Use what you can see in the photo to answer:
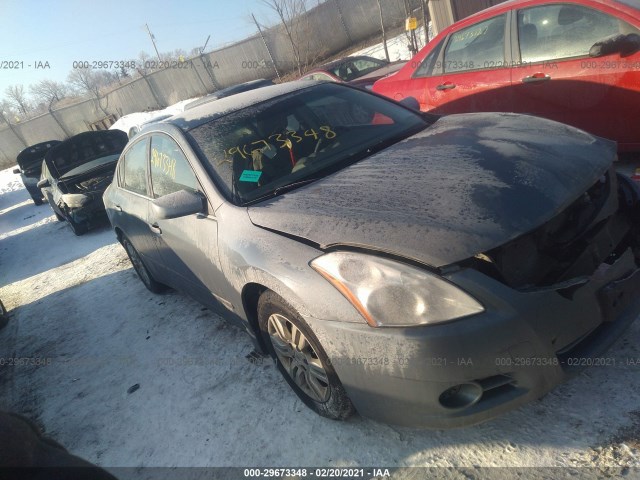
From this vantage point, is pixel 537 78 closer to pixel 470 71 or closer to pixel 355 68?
pixel 470 71

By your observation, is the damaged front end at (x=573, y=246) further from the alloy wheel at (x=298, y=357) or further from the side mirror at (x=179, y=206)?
the side mirror at (x=179, y=206)

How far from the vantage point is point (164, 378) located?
300 centimetres

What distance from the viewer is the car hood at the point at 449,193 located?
1702mm

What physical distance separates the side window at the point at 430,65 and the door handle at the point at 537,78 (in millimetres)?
1049

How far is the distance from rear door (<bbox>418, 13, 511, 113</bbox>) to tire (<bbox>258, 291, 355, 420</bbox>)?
128 inches

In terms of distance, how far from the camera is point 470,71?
4391 mm

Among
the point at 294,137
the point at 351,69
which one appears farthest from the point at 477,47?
the point at 351,69

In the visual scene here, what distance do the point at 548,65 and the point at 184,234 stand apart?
11.1ft

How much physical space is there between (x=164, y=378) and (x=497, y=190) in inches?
97.1

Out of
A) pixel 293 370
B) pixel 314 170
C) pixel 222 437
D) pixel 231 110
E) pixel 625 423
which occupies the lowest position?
pixel 625 423

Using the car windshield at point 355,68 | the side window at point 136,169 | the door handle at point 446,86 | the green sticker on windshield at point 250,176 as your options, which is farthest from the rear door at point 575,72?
the car windshield at point 355,68

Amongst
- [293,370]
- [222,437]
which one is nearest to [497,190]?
[293,370]

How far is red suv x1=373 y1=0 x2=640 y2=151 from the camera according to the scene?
3355 mm

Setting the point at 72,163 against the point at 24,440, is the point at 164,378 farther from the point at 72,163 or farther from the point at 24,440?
the point at 72,163
